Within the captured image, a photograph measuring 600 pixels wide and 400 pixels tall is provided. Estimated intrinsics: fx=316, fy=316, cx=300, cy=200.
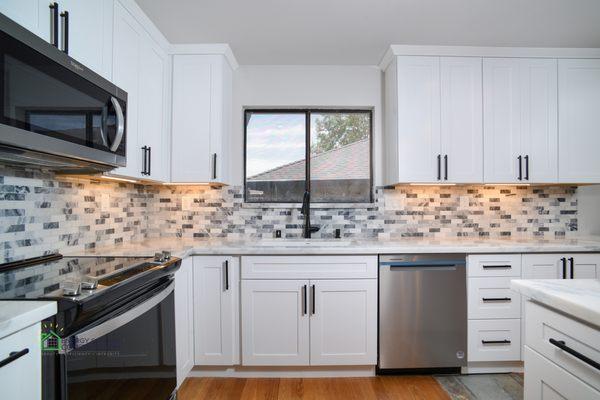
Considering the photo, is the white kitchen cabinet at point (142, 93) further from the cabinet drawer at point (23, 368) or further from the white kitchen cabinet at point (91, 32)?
the cabinet drawer at point (23, 368)

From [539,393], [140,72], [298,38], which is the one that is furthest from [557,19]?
[140,72]

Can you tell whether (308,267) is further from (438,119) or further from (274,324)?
(438,119)

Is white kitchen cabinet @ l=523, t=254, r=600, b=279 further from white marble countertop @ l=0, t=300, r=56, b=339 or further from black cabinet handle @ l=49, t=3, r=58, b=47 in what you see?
black cabinet handle @ l=49, t=3, r=58, b=47

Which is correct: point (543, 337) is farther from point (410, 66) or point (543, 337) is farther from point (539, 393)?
point (410, 66)

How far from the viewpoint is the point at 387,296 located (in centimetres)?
220

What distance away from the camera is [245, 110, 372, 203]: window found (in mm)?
2889

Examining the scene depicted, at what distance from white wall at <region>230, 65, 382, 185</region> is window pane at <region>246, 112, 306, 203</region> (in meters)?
0.11

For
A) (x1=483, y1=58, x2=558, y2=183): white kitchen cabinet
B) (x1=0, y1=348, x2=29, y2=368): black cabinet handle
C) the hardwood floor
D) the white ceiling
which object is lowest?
the hardwood floor

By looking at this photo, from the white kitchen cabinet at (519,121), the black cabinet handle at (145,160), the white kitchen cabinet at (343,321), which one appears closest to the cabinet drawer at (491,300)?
the white kitchen cabinet at (343,321)

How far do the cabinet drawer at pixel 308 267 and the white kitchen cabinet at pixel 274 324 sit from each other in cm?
7

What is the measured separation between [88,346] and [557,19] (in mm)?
3179

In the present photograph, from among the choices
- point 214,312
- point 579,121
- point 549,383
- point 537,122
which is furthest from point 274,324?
point 579,121

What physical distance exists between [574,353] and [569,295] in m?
0.16

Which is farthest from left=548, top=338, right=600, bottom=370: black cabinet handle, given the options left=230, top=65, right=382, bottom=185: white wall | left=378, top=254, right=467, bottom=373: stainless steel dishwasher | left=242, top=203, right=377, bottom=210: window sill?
left=230, top=65, right=382, bottom=185: white wall
